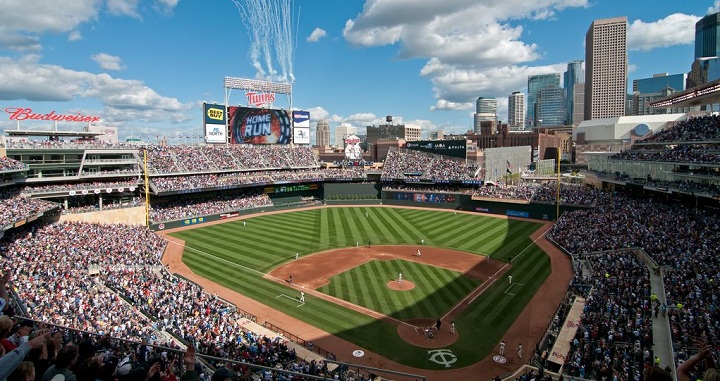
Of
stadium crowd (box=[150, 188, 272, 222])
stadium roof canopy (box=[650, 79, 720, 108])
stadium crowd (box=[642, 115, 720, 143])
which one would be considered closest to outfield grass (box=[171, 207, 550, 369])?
stadium crowd (box=[150, 188, 272, 222])

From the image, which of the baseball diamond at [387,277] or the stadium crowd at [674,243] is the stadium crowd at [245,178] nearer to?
the baseball diamond at [387,277]

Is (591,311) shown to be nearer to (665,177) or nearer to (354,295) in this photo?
(354,295)

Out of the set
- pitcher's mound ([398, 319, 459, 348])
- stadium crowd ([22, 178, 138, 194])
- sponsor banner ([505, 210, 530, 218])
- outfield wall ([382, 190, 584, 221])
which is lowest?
pitcher's mound ([398, 319, 459, 348])

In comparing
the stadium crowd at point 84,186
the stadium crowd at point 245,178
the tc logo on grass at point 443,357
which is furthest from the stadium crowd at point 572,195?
the stadium crowd at point 84,186

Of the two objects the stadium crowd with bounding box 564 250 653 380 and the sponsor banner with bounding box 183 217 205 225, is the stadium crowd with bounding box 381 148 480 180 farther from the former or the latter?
the stadium crowd with bounding box 564 250 653 380

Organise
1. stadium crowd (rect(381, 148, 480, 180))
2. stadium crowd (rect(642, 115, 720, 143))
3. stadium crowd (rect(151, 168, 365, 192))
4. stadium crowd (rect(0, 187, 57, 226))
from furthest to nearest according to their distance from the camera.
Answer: stadium crowd (rect(381, 148, 480, 180)) < stadium crowd (rect(151, 168, 365, 192)) < stadium crowd (rect(642, 115, 720, 143)) < stadium crowd (rect(0, 187, 57, 226))

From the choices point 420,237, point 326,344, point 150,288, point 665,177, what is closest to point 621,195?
point 665,177

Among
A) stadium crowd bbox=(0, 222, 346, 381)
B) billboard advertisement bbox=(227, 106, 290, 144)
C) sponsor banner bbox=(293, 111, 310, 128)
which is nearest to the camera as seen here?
stadium crowd bbox=(0, 222, 346, 381)
